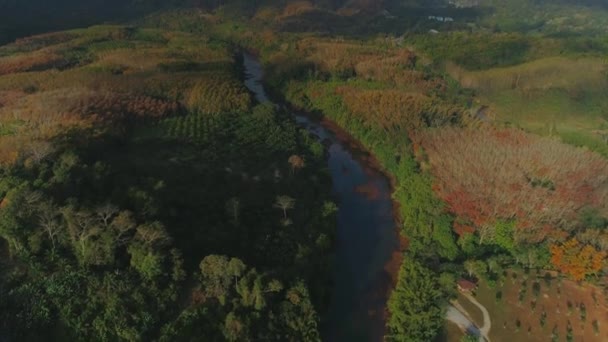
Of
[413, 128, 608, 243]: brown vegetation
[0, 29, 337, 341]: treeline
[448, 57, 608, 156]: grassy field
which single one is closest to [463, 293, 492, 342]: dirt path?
[413, 128, 608, 243]: brown vegetation

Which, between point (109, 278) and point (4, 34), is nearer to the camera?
point (109, 278)

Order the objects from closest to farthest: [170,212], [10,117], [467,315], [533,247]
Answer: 1. [467,315]
2. [170,212]
3. [533,247]
4. [10,117]

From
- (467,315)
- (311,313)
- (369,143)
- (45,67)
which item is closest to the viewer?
(311,313)

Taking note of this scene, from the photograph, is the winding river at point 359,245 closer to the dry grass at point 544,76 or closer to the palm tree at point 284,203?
the palm tree at point 284,203

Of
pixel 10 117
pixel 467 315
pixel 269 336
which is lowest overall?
pixel 467 315

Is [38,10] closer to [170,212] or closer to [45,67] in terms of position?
[45,67]

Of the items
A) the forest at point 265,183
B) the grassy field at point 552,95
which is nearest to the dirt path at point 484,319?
the forest at point 265,183

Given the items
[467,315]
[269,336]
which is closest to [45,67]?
[269,336]

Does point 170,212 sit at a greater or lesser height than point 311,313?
greater
